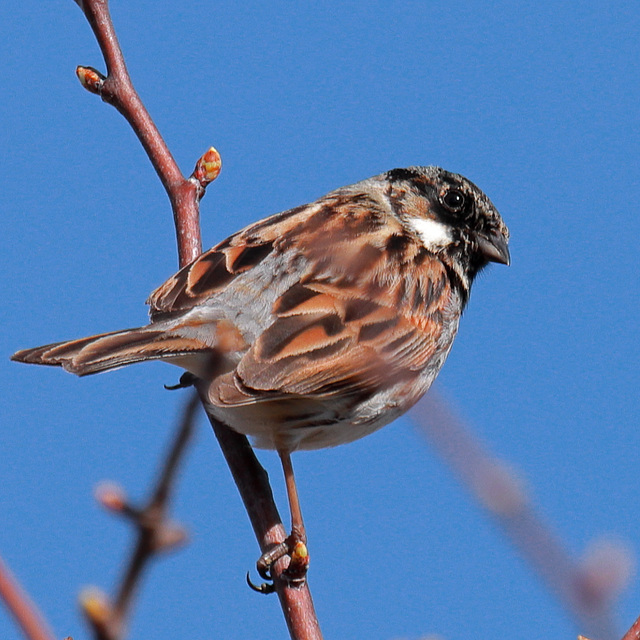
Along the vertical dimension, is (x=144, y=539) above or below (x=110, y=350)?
below

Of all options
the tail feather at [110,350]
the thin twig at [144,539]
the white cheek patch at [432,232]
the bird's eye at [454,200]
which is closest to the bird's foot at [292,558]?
the tail feather at [110,350]

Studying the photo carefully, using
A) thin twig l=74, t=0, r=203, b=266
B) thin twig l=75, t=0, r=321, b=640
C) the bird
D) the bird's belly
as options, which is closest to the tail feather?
the bird

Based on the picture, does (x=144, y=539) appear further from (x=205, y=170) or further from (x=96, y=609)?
(x=205, y=170)

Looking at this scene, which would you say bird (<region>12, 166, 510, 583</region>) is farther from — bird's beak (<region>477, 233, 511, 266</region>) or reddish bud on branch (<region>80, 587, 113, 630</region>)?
reddish bud on branch (<region>80, 587, 113, 630</region>)

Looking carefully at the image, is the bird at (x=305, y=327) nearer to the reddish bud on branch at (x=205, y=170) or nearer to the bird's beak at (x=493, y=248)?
the bird's beak at (x=493, y=248)

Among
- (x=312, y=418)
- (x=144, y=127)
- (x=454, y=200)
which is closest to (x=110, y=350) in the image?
(x=312, y=418)

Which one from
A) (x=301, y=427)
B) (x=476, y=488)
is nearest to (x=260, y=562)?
(x=301, y=427)
